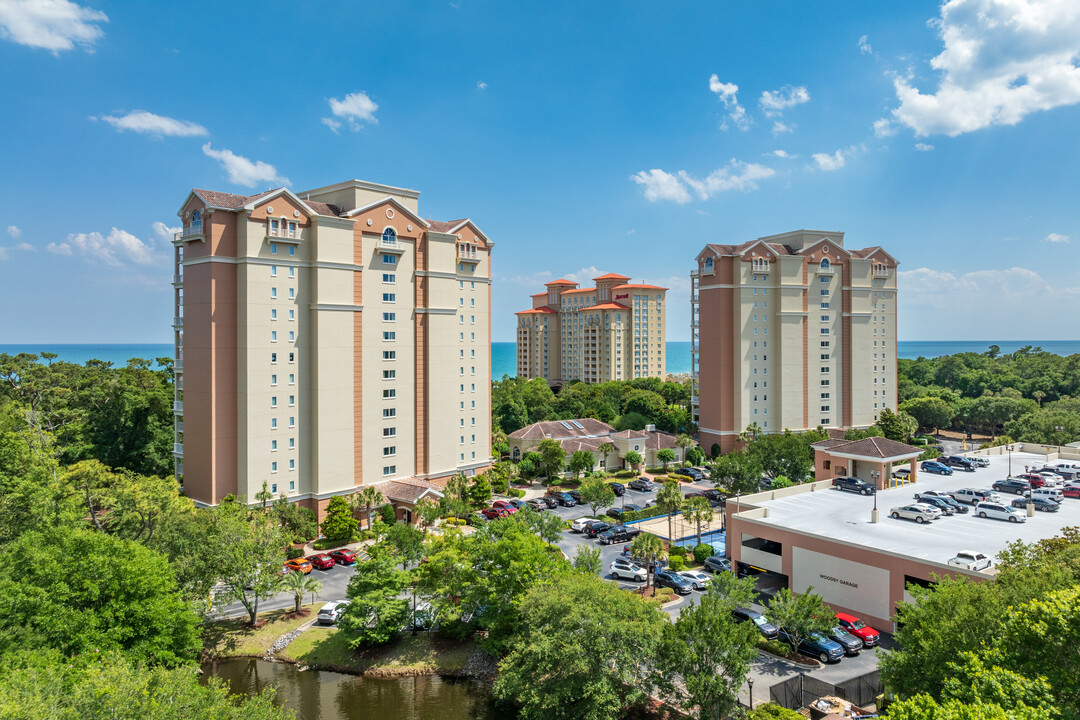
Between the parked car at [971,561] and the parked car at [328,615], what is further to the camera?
the parked car at [328,615]

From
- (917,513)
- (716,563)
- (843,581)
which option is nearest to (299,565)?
(716,563)

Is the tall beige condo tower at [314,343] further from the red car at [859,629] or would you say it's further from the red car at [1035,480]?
the red car at [1035,480]

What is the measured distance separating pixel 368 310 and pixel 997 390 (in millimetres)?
103022

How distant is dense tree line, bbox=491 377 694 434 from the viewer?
8200cm

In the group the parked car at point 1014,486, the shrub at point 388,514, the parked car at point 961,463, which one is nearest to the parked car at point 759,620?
the parked car at point 1014,486

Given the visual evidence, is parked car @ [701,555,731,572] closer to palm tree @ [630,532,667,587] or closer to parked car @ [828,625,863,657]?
palm tree @ [630,532,667,587]

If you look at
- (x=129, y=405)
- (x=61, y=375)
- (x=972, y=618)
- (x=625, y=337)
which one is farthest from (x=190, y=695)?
(x=625, y=337)

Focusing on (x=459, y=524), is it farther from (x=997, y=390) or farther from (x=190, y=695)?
(x=997, y=390)

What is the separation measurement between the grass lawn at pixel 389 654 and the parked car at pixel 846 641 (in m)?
17.1

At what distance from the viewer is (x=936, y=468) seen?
48562mm

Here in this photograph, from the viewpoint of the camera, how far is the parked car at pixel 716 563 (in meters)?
37.5

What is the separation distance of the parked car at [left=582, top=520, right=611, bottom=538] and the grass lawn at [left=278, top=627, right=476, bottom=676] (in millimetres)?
15900

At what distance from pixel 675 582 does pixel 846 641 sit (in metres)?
9.89

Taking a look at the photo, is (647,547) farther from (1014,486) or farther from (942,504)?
(1014,486)
